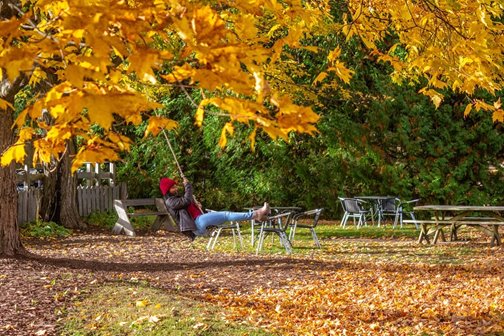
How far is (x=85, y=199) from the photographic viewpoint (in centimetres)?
1706

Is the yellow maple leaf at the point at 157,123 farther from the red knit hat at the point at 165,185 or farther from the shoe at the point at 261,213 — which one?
the red knit hat at the point at 165,185

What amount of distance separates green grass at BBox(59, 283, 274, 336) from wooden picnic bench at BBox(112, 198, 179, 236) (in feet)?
24.8

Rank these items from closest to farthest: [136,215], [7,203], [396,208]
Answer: [7,203] < [136,215] < [396,208]

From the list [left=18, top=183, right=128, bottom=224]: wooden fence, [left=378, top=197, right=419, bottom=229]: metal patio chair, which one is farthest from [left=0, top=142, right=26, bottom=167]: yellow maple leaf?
[left=378, top=197, right=419, bottom=229]: metal patio chair

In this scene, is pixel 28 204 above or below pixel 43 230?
above

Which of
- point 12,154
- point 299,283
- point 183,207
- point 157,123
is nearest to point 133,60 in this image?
point 157,123

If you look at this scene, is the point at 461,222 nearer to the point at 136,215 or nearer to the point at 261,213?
the point at 261,213

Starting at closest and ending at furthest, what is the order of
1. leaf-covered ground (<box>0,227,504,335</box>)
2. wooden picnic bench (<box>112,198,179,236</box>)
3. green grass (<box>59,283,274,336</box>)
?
green grass (<box>59,283,274,336</box>) < leaf-covered ground (<box>0,227,504,335</box>) < wooden picnic bench (<box>112,198,179,236</box>)

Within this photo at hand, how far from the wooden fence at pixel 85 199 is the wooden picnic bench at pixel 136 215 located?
1266 millimetres

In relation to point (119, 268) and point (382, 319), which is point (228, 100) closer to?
point (382, 319)

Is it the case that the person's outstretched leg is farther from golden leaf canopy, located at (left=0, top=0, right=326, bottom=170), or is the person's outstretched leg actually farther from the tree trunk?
golden leaf canopy, located at (left=0, top=0, right=326, bottom=170)

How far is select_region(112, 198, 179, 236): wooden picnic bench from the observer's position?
1530 centimetres

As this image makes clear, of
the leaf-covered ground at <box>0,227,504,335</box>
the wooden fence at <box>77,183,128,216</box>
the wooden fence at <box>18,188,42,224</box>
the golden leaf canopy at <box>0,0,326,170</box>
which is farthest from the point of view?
the wooden fence at <box>77,183,128,216</box>

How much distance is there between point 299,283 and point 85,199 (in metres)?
9.03
